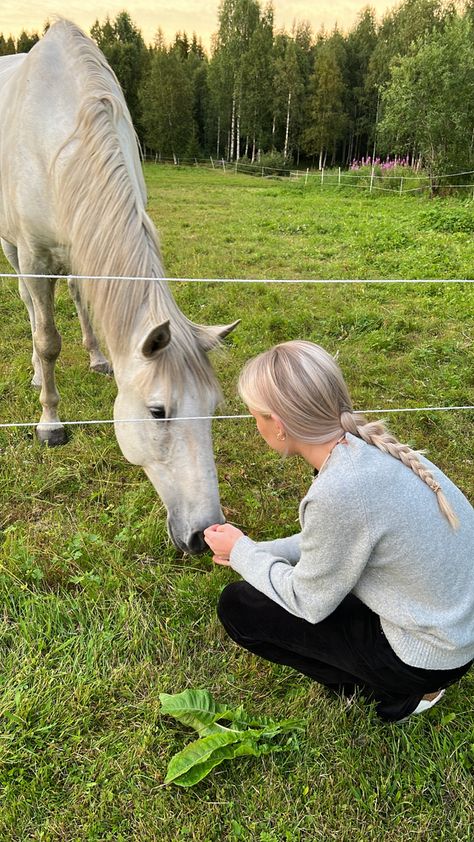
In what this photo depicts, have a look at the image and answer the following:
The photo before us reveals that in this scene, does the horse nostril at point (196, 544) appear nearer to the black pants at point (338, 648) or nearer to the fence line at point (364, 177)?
the black pants at point (338, 648)

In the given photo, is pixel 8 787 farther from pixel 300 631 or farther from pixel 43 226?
pixel 43 226

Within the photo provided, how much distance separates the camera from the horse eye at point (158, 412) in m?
2.38

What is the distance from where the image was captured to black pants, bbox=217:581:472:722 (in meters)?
1.82

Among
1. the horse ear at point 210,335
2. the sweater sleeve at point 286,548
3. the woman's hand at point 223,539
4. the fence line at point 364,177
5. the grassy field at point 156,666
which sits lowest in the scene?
the grassy field at point 156,666

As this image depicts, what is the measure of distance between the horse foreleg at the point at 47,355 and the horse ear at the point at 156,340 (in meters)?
1.69

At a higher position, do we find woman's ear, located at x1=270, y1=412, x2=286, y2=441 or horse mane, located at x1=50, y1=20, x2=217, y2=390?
horse mane, located at x1=50, y1=20, x2=217, y2=390

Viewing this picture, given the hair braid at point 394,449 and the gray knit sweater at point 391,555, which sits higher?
the hair braid at point 394,449

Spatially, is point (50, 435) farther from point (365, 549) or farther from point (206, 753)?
point (365, 549)

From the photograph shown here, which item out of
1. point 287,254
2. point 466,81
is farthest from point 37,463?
point 466,81

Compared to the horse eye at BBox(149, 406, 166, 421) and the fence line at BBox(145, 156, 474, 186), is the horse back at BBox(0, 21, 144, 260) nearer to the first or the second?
the horse eye at BBox(149, 406, 166, 421)

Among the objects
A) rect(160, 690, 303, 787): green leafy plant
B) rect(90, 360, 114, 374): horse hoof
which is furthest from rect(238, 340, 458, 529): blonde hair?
rect(90, 360, 114, 374): horse hoof

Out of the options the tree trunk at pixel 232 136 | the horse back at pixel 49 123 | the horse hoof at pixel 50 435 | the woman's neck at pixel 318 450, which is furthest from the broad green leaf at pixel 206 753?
the tree trunk at pixel 232 136

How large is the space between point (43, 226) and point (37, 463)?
154 cm

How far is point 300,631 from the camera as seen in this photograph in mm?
1995
